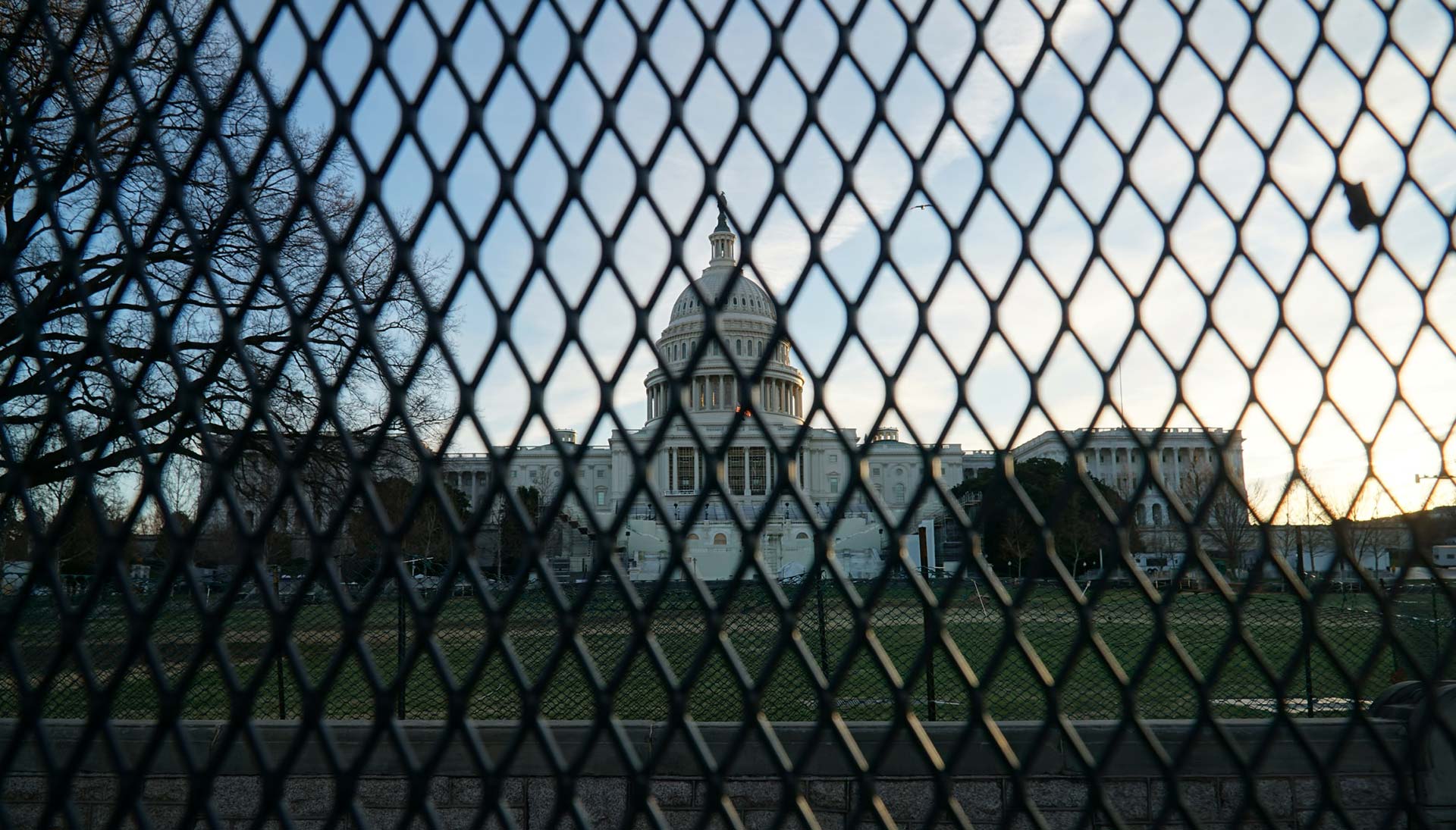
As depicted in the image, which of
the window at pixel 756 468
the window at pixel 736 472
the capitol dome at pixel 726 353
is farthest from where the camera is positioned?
the window at pixel 756 468

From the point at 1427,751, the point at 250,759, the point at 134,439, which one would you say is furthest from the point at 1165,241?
the point at 250,759

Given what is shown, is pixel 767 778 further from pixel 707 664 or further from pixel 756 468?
pixel 756 468

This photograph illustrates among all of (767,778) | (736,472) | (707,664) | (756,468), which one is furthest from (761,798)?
(736,472)

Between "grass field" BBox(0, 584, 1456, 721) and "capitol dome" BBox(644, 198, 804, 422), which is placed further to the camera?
"grass field" BBox(0, 584, 1456, 721)

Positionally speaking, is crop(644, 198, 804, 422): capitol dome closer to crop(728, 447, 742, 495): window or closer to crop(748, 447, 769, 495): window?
crop(748, 447, 769, 495): window

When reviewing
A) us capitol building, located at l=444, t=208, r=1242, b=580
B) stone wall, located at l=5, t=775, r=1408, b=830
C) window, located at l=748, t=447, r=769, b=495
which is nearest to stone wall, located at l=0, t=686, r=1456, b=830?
stone wall, located at l=5, t=775, r=1408, b=830

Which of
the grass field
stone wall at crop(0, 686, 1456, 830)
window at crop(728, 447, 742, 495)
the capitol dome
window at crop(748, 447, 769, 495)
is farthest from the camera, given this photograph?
window at crop(748, 447, 769, 495)

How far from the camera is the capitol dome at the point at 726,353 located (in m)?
1.87

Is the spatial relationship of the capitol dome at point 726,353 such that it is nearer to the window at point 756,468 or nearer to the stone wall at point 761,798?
the stone wall at point 761,798

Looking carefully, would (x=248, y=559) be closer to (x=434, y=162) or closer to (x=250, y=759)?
(x=434, y=162)

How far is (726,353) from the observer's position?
6.18 ft

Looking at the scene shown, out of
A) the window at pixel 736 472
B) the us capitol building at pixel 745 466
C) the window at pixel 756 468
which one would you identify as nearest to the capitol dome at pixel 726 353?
the us capitol building at pixel 745 466

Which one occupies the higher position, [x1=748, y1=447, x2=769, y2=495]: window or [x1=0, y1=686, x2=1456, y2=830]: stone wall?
[x1=748, y1=447, x2=769, y2=495]: window

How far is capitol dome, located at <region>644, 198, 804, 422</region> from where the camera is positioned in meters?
1.87
